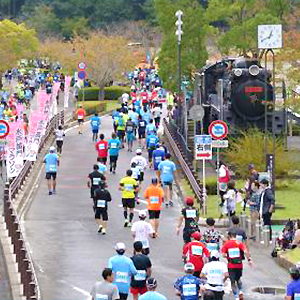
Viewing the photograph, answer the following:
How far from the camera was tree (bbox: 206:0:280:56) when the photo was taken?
185ft

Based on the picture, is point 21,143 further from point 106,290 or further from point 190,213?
point 106,290

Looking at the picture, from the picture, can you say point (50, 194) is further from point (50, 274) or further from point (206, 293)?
point (206, 293)

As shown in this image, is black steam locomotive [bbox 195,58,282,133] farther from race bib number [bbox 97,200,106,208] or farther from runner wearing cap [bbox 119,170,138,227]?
race bib number [bbox 97,200,106,208]

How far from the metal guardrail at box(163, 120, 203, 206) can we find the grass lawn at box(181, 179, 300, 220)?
0.35m

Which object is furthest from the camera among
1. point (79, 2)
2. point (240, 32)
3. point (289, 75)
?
point (79, 2)

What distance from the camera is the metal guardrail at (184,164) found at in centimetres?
3158

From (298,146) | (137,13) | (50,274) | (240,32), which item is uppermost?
(137,13)

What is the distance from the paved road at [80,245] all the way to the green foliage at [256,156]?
2895mm

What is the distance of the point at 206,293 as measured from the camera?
15.4 m

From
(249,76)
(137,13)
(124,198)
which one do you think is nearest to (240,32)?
(249,76)

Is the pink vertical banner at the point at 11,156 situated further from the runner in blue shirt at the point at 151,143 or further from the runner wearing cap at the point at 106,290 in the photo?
the runner wearing cap at the point at 106,290

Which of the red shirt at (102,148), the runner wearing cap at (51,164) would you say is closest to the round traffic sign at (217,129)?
the runner wearing cap at (51,164)

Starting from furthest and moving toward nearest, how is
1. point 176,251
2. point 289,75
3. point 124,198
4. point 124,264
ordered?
point 289,75
point 124,198
point 176,251
point 124,264

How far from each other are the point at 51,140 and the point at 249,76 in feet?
35.9
